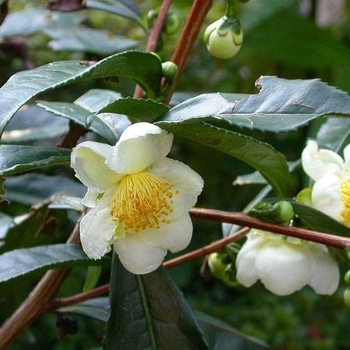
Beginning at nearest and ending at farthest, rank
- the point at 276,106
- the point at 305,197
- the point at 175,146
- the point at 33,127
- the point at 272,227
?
the point at 276,106 → the point at 272,227 → the point at 305,197 → the point at 33,127 → the point at 175,146

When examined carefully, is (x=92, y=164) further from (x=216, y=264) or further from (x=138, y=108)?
(x=216, y=264)

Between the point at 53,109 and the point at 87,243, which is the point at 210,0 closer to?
the point at 53,109

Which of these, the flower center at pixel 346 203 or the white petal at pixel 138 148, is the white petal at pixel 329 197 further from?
the white petal at pixel 138 148

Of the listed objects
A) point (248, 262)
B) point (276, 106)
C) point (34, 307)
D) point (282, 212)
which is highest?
point (276, 106)

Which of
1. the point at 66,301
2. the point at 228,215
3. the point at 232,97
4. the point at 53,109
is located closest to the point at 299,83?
the point at 232,97

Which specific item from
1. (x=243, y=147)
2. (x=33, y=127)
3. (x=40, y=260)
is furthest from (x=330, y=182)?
(x=33, y=127)

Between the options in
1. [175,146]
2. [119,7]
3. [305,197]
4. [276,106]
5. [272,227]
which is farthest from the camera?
[175,146]
